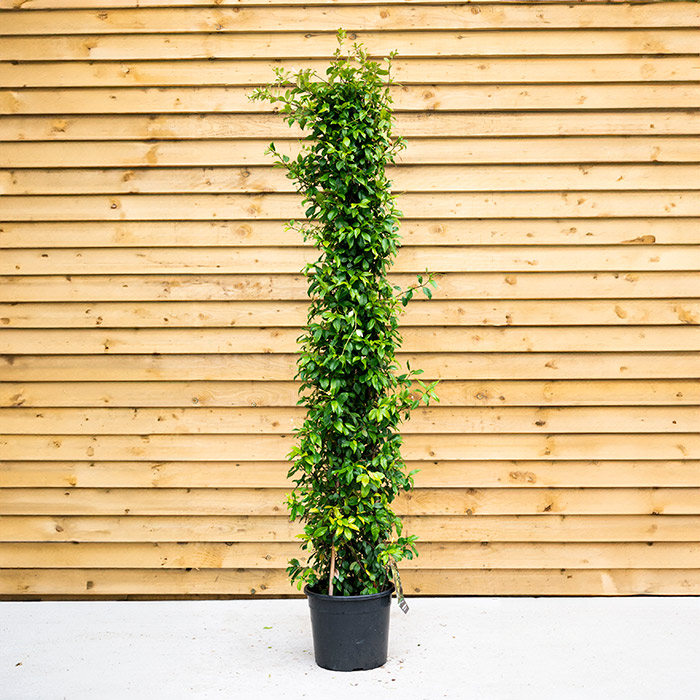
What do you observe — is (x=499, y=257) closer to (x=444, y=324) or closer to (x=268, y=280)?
(x=444, y=324)

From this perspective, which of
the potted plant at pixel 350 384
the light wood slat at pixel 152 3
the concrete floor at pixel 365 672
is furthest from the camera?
the light wood slat at pixel 152 3

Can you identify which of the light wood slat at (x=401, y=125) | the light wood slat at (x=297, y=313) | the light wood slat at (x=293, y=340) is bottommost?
the light wood slat at (x=293, y=340)

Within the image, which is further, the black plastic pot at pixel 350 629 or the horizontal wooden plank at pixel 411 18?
the horizontal wooden plank at pixel 411 18

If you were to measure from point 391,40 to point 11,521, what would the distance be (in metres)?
2.86

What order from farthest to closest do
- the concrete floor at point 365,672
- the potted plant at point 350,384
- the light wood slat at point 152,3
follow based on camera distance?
the light wood slat at point 152,3 → the potted plant at point 350,384 → the concrete floor at point 365,672

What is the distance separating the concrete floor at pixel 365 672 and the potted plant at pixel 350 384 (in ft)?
0.74

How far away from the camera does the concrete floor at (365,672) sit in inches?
100

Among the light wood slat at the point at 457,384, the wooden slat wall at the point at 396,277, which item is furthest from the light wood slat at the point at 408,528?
the light wood slat at the point at 457,384

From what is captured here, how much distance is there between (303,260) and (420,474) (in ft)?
3.73

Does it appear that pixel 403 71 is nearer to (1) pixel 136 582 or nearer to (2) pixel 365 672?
(2) pixel 365 672

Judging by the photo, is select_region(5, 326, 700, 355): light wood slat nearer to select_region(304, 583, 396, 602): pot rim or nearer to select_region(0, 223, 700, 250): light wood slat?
select_region(0, 223, 700, 250): light wood slat

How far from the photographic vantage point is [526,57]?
338 cm

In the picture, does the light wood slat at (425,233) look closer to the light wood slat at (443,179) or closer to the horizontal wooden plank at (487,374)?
the light wood slat at (443,179)

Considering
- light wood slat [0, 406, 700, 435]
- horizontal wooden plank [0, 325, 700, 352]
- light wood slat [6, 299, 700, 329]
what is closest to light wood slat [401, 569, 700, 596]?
light wood slat [0, 406, 700, 435]
